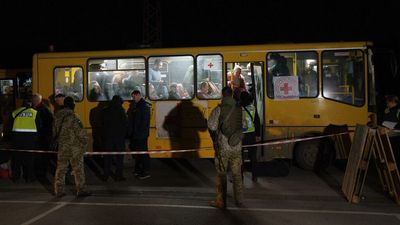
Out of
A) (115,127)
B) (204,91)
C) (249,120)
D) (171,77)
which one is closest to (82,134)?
(115,127)

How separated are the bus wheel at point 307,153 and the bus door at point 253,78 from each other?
1.02 meters

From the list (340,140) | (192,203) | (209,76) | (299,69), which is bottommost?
(192,203)

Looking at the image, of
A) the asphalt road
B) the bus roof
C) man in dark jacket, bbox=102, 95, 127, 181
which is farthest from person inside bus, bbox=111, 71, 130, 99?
the asphalt road

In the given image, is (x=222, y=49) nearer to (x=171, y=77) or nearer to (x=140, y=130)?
(x=171, y=77)

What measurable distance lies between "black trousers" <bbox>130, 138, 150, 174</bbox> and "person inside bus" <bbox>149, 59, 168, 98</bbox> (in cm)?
140

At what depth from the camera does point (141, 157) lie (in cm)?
1064

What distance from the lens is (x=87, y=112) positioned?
38.5 feet

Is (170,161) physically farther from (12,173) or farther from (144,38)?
(144,38)

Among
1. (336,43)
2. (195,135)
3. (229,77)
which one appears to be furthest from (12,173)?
(336,43)

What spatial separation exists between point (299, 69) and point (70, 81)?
5206 millimetres

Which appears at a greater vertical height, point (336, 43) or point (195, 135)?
point (336, 43)

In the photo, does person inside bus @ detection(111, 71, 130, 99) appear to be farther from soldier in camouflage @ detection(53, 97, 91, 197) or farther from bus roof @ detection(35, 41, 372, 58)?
soldier in camouflage @ detection(53, 97, 91, 197)

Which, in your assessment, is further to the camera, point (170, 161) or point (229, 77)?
point (170, 161)

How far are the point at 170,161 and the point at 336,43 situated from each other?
4.96 metres
